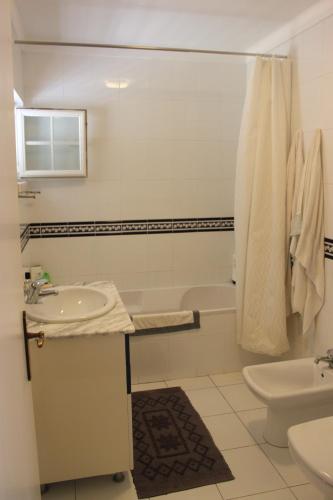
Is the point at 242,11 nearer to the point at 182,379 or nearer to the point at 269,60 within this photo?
the point at 269,60

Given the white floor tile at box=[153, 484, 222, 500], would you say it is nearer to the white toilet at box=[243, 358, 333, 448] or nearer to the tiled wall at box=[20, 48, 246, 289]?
the white toilet at box=[243, 358, 333, 448]

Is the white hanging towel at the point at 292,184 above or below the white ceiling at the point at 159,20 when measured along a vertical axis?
below

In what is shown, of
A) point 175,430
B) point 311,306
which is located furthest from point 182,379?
point 311,306

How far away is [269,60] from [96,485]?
8.77 feet

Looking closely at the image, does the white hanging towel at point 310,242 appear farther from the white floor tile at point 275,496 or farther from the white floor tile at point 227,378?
the white floor tile at point 275,496

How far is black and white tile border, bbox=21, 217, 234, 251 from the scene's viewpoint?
130 inches

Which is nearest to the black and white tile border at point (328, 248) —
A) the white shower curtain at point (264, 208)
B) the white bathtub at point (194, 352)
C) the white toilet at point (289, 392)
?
the white shower curtain at point (264, 208)

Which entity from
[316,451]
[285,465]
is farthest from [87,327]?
[285,465]

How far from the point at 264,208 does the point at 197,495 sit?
5.76 ft

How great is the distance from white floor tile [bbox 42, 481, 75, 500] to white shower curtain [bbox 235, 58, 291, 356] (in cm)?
147

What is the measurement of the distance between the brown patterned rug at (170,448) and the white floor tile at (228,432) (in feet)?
0.15

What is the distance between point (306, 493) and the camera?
1946 millimetres

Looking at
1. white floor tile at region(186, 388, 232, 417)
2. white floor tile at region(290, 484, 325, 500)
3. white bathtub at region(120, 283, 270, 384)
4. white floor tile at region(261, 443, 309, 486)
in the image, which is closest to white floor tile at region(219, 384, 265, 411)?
white floor tile at region(186, 388, 232, 417)

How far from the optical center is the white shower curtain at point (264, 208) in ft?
9.01
